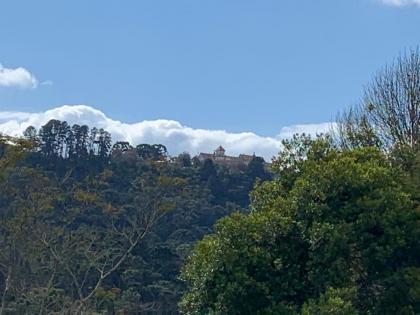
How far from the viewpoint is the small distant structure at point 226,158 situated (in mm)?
58537

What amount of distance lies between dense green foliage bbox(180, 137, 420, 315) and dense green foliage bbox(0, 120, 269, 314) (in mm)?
6469

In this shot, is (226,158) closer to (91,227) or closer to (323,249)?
(91,227)

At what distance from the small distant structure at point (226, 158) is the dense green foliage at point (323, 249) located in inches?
1822

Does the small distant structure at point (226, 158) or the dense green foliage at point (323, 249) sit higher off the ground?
the small distant structure at point (226, 158)

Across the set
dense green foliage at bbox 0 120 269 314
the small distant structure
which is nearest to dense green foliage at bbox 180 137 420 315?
dense green foliage at bbox 0 120 269 314

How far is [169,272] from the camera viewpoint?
35.6 m

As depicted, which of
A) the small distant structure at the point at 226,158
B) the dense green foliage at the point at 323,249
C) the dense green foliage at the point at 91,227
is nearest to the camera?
the dense green foliage at the point at 323,249

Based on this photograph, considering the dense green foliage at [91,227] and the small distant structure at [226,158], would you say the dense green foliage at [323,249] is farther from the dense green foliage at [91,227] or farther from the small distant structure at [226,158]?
the small distant structure at [226,158]

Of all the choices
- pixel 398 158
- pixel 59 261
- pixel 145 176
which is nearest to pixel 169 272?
pixel 145 176

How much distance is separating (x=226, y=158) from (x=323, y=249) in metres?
54.6

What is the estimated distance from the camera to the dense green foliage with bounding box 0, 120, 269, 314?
24.8m

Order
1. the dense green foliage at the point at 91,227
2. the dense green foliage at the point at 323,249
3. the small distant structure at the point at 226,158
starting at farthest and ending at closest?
1. the small distant structure at the point at 226,158
2. the dense green foliage at the point at 91,227
3. the dense green foliage at the point at 323,249

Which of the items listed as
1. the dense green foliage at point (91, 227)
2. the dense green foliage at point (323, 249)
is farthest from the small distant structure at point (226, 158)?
the dense green foliage at point (323, 249)

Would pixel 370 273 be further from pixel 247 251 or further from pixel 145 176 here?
pixel 145 176
